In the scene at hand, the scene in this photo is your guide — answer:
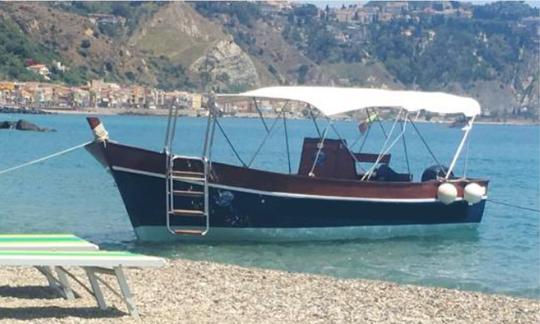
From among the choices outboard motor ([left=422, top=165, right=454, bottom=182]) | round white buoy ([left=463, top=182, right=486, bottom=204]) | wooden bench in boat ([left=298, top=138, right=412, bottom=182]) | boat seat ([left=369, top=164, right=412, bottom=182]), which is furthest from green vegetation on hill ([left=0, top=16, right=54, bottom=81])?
wooden bench in boat ([left=298, top=138, right=412, bottom=182])

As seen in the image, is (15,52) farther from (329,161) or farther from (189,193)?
(189,193)

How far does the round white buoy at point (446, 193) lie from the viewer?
70.3 feet

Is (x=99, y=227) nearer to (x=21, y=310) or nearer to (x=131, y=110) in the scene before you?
(x=21, y=310)

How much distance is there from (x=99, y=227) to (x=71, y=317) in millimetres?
14193

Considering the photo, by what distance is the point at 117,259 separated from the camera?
9.51 metres

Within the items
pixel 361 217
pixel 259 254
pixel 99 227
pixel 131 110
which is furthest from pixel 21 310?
pixel 131 110

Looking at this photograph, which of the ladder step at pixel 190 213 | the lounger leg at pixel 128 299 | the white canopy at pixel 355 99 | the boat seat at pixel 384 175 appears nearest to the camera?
the lounger leg at pixel 128 299

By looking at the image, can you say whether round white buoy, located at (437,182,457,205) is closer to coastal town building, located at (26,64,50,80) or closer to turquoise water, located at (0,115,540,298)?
turquoise water, located at (0,115,540,298)

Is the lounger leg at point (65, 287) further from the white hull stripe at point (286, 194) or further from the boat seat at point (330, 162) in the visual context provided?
the boat seat at point (330, 162)

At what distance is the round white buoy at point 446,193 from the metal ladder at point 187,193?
521 centimetres

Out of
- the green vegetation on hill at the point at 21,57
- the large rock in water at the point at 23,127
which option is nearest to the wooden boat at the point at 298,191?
the large rock in water at the point at 23,127

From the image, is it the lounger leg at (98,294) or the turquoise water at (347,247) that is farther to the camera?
the turquoise water at (347,247)

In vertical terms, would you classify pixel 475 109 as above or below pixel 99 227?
above

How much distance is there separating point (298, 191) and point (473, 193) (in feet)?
15.0
